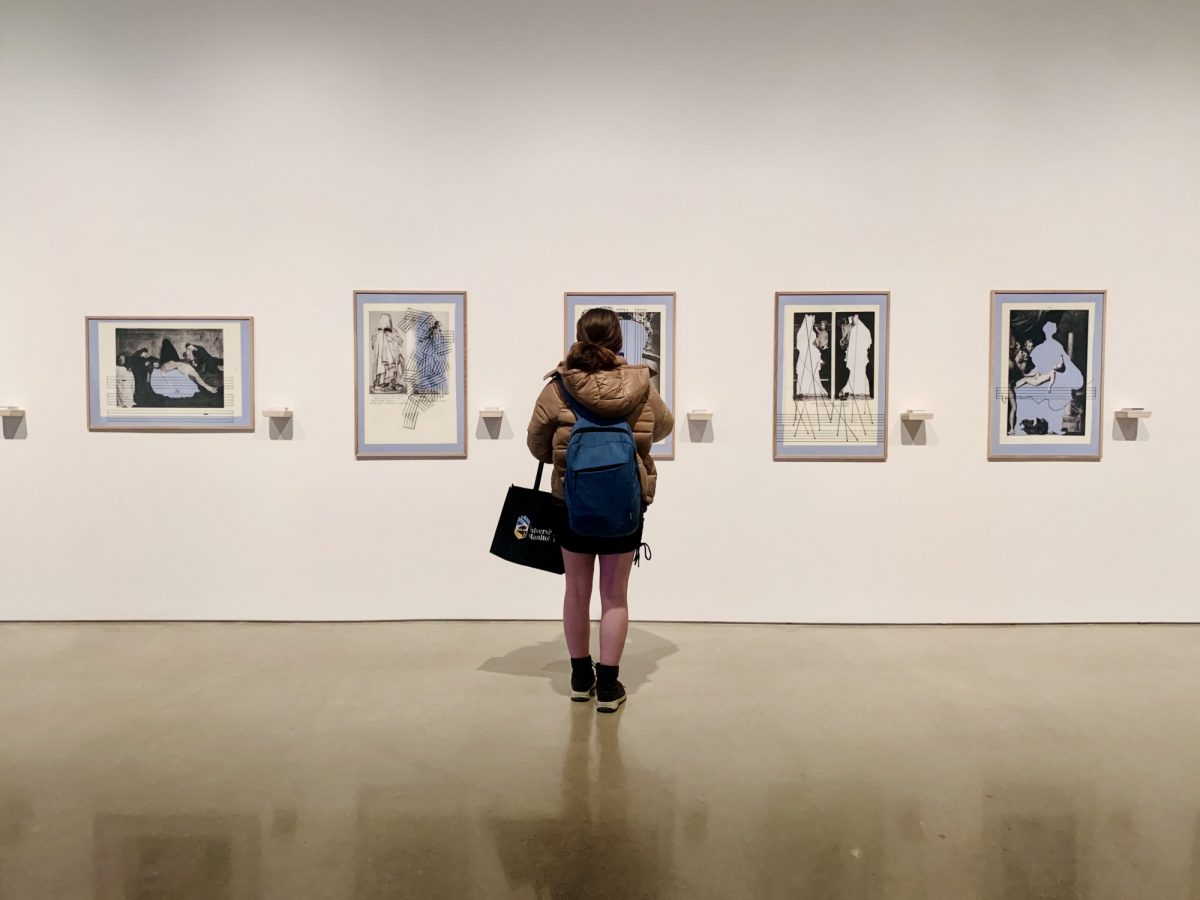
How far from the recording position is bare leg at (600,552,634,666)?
13.6ft

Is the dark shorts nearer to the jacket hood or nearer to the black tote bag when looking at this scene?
the black tote bag

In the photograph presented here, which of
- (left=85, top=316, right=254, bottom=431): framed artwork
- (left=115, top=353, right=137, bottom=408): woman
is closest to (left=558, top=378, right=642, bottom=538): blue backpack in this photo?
(left=85, top=316, right=254, bottom=431): framed artwork

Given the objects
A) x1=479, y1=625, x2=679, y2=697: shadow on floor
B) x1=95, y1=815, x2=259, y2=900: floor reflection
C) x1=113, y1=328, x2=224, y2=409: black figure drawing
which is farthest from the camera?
x1=113, y1=328, x2=224, y2=409: black figure drawing

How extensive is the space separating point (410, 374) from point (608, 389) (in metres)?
2.43

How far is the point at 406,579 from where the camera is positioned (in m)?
6.01

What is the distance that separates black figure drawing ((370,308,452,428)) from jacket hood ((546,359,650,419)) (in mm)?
2120

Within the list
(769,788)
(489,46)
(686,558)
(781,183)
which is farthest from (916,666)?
(489,46)

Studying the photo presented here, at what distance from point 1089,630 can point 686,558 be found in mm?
2849

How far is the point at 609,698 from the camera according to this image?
14.0 feet

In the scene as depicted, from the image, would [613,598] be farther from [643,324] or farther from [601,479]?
[643,324]

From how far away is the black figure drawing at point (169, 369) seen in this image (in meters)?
5.93

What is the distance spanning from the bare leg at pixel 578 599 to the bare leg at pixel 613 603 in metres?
0.08

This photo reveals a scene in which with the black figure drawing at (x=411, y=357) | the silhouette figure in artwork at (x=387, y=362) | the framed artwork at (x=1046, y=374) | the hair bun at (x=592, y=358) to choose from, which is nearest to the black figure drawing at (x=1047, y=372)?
the framed artwork at (x=1046, y=374)

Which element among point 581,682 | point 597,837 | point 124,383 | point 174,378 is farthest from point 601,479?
point 124,383
